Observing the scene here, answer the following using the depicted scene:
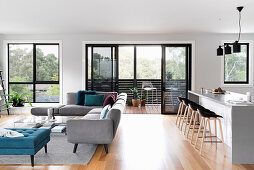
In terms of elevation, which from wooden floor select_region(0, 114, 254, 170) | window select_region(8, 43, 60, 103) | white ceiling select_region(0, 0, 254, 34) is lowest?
wooden floor select_region(0, 114, 254, 170)

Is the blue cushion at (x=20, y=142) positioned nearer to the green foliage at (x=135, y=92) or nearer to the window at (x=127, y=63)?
the green foliage at (x=135, y=92)

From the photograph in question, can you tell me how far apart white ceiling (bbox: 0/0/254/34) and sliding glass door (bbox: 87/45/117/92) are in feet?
2.50

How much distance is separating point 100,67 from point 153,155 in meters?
4.56

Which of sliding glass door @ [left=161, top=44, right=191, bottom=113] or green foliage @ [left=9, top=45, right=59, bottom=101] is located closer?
sliding glass door @ [left=161, top=44, right=191, bottom=113]

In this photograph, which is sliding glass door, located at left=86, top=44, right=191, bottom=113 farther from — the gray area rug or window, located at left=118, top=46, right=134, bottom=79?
the gray area rug

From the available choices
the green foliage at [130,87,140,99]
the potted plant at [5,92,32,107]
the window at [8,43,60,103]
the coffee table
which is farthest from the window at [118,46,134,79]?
the coffee table

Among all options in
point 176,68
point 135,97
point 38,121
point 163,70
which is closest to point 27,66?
point 38,121

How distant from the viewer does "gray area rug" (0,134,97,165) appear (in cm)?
366

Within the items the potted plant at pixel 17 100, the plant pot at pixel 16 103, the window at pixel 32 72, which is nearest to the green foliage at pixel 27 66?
the window at pixel 32 72

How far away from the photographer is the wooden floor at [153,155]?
11.4 ft

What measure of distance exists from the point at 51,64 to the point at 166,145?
5.16 m

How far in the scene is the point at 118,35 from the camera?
26.1 ft

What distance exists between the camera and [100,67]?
8.03 m

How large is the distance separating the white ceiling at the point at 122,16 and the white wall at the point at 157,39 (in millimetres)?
374
